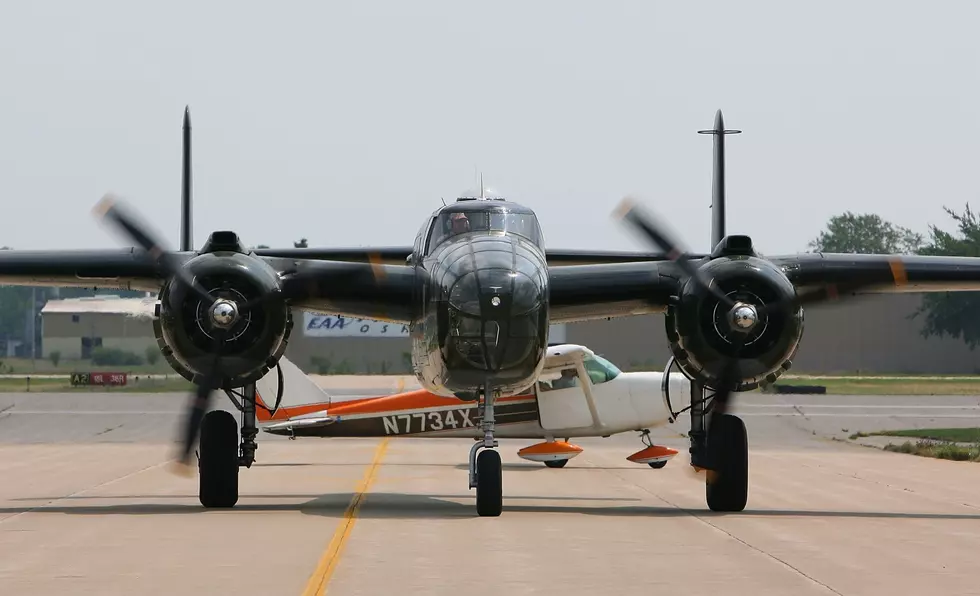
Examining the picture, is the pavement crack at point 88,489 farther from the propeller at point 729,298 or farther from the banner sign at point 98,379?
the banner sign at point 98,379

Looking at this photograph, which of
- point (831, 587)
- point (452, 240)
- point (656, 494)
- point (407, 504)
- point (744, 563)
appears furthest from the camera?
point (656, 494)

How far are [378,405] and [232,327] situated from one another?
10.4 metres

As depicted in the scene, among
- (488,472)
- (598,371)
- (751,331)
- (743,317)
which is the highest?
(743,317)

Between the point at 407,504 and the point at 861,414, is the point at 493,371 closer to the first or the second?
the point at 407,504

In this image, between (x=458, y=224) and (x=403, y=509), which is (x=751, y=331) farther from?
(x=403, y=509)

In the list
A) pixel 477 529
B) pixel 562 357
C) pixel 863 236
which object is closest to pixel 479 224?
pixel 477 529

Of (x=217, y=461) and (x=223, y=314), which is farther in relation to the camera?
(x=217, y=461)

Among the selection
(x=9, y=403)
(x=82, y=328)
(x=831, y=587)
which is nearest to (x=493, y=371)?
(x=831, y=587)

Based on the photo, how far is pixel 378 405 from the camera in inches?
1102

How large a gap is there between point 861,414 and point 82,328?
67687mm

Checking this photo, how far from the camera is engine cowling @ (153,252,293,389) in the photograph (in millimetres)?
17875

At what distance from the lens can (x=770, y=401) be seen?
62688 millimetres

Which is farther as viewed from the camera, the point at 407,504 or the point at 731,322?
the point at 407,504

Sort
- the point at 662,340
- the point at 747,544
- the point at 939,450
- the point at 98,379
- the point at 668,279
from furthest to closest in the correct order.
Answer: the point at 662,340 → the point at 98,379 → the point at 939,450 → the point at 668,279 → the point at 747,544
